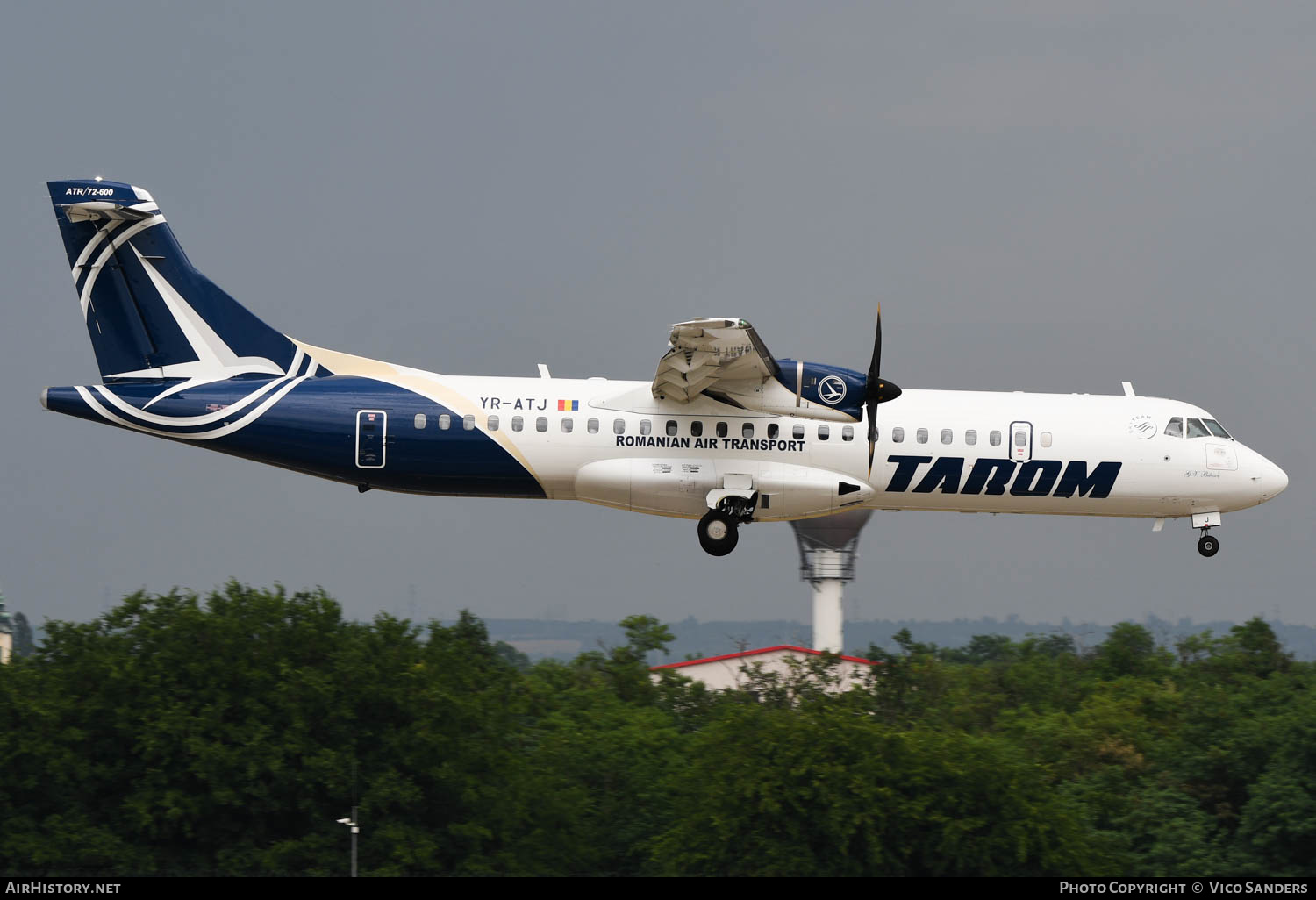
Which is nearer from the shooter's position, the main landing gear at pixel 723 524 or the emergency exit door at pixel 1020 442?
the main landing gear at pixel 723 524

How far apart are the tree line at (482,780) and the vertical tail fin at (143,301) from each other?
7.99 meters

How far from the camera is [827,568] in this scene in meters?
64.5

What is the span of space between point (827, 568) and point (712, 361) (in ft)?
127

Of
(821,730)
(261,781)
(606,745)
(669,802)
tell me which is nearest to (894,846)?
(821,730)

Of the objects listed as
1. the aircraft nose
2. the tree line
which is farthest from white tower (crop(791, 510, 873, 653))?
the aircraft nose

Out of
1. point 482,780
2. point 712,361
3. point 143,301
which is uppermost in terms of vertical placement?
point 143,301

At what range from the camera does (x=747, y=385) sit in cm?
2795

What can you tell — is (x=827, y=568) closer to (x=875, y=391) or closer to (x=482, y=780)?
(x=482, y=780)

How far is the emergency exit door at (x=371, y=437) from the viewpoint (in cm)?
2795

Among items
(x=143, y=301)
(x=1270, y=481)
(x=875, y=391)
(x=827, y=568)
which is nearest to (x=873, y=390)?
(x=875, y=391)

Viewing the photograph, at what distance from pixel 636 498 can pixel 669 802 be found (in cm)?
1100

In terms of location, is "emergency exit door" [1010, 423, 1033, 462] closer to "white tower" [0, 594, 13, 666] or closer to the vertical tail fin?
the vertical tail fin

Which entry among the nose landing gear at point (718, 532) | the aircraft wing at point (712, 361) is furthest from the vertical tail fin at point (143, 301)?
the nose landing gear at point (718, 532)

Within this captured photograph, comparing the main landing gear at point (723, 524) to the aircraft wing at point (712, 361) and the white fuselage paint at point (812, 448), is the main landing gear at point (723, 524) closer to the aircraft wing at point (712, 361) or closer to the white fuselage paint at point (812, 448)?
the white fuselage paint at point (812, 448)
